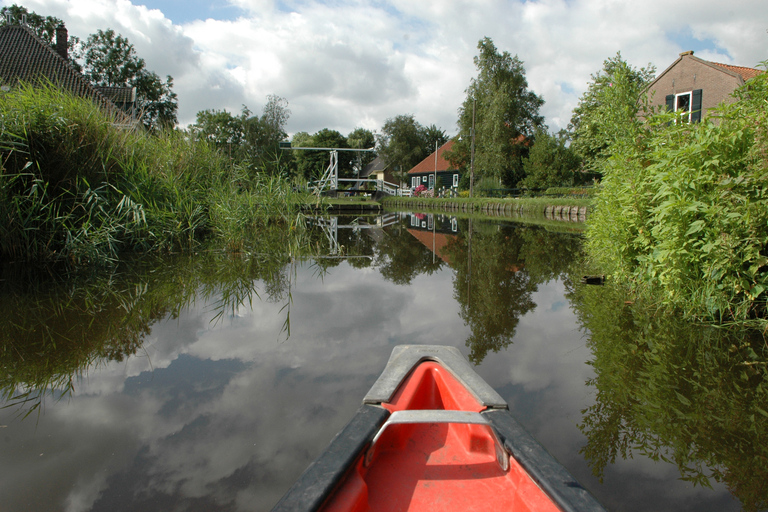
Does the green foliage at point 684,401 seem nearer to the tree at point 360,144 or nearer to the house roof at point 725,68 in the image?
the house roof at point 725,68

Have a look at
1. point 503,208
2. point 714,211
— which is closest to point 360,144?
point 503,208

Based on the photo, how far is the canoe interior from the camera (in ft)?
A: 4.45

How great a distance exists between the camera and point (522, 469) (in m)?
1.42

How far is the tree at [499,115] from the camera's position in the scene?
2847 cm

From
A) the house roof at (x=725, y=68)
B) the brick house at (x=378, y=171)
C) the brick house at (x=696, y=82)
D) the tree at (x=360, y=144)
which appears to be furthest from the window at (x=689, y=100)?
the tree at (x=360, y=144)

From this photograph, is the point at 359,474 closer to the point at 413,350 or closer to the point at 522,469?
the point at 522,469

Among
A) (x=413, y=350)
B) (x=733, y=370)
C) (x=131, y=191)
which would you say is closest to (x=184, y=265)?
(x=131, y=191)

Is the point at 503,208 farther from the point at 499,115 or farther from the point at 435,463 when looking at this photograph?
the point at 435,463

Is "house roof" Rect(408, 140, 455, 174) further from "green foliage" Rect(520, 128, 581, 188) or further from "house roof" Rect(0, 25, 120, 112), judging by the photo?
"house roof" Rect(0, 25, 120, 112)

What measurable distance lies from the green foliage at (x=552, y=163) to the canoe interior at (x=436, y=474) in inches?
1011

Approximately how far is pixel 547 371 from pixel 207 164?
728cm

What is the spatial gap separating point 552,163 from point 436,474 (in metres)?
26.4

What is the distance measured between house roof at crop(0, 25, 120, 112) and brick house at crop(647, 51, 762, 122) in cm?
2332

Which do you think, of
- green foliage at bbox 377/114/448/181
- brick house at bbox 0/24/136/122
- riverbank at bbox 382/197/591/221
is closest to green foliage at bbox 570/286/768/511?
riverbank at bbox 382/197/591/221
